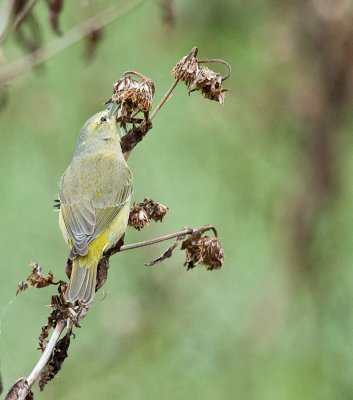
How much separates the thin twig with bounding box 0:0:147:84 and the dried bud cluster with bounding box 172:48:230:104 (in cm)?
118

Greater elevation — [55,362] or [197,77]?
[197,77]

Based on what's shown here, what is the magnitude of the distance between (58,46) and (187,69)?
59.9 inches

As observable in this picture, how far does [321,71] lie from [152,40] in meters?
1.41

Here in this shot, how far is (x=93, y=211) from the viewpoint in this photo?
4855 mm

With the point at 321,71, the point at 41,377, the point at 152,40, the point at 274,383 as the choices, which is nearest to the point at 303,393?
the point at 274,383

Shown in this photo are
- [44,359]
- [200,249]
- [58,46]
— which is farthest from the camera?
[58,46]

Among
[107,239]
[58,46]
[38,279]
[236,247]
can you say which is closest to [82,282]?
[38,279]

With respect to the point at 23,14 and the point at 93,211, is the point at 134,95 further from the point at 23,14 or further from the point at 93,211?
the point at 93,211

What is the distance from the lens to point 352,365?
695 centimetres

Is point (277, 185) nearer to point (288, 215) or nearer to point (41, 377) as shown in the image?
point (288, 215)

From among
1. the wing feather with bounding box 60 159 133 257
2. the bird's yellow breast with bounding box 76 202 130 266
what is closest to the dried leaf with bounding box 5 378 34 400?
the bird's yellow breast with bounding box 76 202 130 266

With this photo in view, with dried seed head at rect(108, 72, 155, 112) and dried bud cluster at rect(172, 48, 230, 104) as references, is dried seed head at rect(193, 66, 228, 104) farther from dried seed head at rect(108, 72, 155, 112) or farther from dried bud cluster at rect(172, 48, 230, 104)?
dried seed head at rect(108, 72, 155, 112)

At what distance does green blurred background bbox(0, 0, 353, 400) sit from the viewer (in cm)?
575

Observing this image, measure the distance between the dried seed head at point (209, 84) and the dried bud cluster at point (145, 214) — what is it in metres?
0.46
